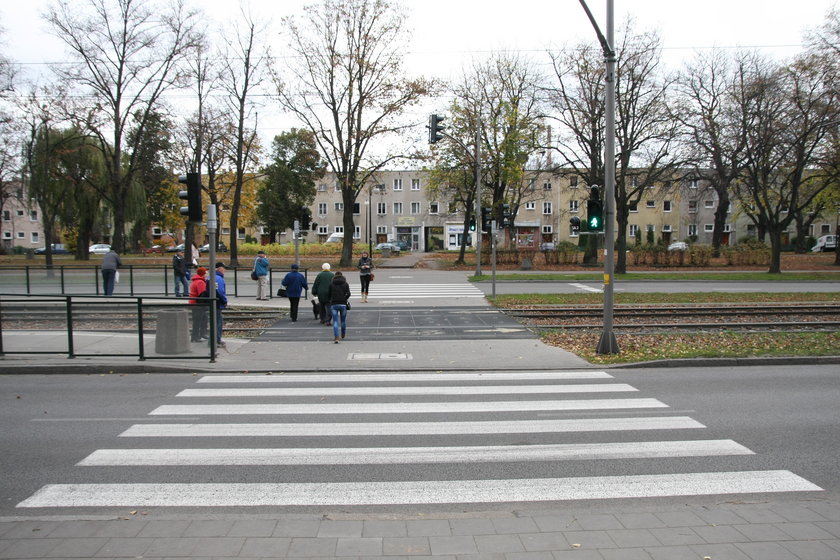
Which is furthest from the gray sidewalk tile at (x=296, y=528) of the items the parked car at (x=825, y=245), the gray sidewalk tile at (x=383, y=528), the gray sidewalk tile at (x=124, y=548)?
the parked car at (x=825, y=245)

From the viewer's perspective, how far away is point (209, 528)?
434cm

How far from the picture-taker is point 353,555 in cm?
394

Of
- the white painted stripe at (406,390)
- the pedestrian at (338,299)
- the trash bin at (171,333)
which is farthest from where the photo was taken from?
the pedestrian at (338,299)

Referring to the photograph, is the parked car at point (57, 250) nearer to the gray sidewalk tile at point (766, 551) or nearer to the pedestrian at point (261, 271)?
the pedestrian at point (261, 271)

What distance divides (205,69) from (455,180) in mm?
18619

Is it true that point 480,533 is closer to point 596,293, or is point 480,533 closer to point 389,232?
point 596,293

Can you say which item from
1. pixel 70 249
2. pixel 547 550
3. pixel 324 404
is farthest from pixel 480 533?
pixel 70 249

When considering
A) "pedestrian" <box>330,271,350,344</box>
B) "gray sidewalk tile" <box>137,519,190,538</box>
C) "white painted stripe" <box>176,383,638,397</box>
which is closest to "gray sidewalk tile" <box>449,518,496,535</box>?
"gray sidewalk tile" <box>137,519,190,538</box>

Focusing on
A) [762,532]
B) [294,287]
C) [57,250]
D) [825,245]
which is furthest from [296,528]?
[825,245]

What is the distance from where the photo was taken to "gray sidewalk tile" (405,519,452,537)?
4.25m

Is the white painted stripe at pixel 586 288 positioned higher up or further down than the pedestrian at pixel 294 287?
further down

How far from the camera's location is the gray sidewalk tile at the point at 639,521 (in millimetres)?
4363

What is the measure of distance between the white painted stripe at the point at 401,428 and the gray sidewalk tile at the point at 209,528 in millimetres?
2325

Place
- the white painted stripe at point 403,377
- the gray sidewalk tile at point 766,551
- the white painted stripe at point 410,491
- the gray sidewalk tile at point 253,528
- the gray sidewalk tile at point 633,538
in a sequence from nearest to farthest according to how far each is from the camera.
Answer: the gray sidewalk tile at point 766,551 → the gray sidewalk tile at point 633,538 → the gray sidewalk tile at point 253,528 → the white painted stripe at point 410,491 → the white painted stripe at point 403,377
